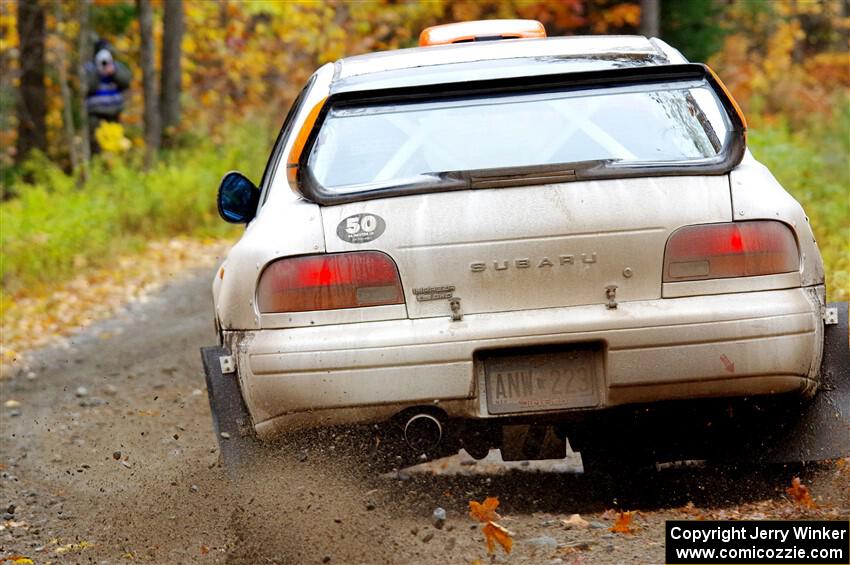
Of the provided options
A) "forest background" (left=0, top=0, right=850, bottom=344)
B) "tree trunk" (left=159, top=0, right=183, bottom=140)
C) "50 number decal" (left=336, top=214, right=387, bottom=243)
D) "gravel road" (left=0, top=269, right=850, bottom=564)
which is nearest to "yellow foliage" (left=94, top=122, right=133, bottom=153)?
"forest background" (left=0, top=0, right=850, bottom=344)

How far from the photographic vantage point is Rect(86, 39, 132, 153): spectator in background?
2011 cm

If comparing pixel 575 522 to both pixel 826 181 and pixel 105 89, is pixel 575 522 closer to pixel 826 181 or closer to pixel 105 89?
pixel 826 181

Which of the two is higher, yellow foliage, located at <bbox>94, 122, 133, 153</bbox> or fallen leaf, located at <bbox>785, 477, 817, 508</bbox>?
yellow foliage, located at <bbox>94, 122, 133, 153</bbox>

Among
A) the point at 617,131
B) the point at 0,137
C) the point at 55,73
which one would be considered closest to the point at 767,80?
the point at 55,73

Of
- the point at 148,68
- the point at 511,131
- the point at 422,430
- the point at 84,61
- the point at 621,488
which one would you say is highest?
the point at 84,61

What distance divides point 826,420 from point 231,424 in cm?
219

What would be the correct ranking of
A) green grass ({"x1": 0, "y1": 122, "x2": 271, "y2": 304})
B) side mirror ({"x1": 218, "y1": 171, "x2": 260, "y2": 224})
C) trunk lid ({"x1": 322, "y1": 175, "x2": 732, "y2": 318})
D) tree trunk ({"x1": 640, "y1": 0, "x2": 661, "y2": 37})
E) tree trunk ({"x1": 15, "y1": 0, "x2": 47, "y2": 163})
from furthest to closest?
tree trunk ({"x1": 15, "y1": 0, "x2": 47, "y2": 163})
tree trunk ({"x1": 640, "y1": 0, "x2": 661, "y2": 37})
green grass ({"x1": 0, "y1": 122, "x2": 271, "y2": 304})
side mirror ({"x1": 218, "y1": 171, "x2": 260, "y2": 224})
trunk lid ({"x1": 322, "y1": 175, "x2": 732, "y2": 318})

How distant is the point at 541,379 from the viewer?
4.18 meters

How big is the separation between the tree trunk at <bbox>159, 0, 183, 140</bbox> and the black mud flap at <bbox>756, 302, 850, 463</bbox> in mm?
18119

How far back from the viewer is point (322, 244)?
13.8 feet

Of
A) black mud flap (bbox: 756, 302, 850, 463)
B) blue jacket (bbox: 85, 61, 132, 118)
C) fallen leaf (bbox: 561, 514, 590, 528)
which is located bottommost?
fallen leaf (bbox: 561, 514, 590, 528)

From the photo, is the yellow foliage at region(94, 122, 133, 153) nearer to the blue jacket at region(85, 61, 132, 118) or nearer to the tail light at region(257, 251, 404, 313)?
the blue jacket at region(85, 61, 132, 118)

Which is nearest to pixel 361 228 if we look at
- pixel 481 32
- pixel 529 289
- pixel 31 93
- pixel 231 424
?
pixel 529 289

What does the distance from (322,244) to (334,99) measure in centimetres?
57
